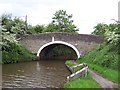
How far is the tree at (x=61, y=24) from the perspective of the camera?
58.0 m

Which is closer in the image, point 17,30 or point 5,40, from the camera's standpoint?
point 5,40

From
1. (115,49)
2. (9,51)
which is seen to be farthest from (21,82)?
(9,51)

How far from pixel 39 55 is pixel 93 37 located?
342 inches

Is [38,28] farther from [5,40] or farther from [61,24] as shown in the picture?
[5,40]

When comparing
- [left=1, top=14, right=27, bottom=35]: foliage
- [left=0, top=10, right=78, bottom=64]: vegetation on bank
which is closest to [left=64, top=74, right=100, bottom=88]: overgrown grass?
[left=0, top=10, right=78, bottom=64]: vegetation on bank

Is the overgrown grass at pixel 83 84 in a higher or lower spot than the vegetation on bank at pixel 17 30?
lower

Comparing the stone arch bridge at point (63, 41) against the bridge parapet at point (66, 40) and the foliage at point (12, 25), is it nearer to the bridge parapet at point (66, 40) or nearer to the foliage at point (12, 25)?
the bridge parapet at point (66, 40)

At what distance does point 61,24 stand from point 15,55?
2390 cm

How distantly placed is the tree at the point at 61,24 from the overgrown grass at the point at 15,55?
56.3 feet

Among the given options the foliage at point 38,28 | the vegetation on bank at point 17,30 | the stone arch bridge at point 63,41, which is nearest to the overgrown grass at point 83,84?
the vegetation on bank at point 17,30

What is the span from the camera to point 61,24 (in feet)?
191

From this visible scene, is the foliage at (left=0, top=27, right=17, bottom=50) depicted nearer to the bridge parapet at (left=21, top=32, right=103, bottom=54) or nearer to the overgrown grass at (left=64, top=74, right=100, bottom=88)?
the bridge parapet at (left=21, top=32, right=103, bottom=54)

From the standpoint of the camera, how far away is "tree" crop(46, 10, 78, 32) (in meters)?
58.0

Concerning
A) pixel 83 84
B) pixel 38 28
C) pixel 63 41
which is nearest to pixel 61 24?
pixel 38 28
